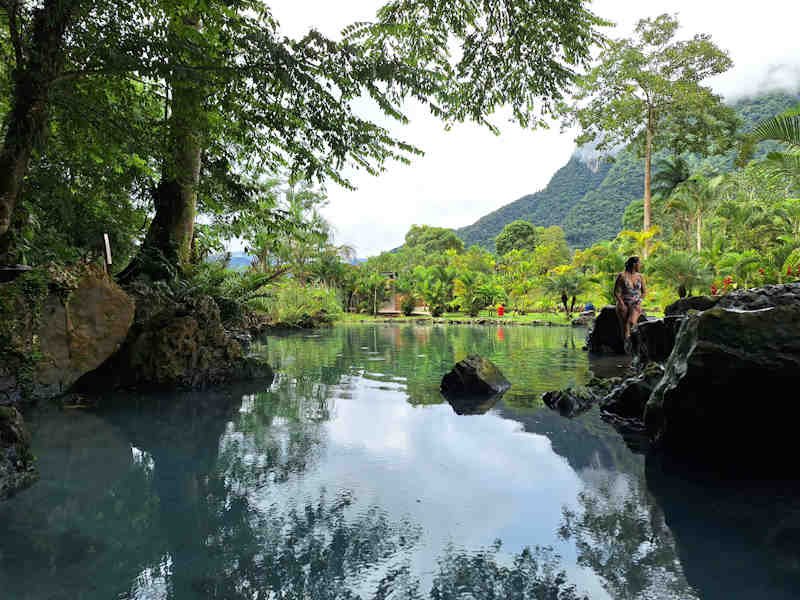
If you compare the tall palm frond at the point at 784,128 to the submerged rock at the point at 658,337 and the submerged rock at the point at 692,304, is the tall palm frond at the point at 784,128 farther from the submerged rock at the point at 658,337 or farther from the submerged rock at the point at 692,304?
the submerged rock at the point at 658,337

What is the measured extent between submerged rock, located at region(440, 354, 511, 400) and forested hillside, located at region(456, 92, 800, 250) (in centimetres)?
5536

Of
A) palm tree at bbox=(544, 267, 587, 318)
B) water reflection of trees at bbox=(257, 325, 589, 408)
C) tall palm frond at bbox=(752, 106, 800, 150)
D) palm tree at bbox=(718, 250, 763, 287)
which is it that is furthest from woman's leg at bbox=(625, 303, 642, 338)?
palm tree at bbox=(544, 267, 587, 318)

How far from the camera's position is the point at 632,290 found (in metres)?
9.41

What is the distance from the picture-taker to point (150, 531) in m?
2.54

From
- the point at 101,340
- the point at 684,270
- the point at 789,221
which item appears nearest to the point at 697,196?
the point at 789,221

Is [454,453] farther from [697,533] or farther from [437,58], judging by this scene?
[437,58]

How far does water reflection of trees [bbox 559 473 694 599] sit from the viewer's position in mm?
2049

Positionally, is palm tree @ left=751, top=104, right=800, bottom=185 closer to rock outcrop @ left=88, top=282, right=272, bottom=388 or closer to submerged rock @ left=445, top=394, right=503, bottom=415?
submerged rock @ left=445, top=394, right=503, bottom=415

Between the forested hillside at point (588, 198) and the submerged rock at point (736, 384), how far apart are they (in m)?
57.1

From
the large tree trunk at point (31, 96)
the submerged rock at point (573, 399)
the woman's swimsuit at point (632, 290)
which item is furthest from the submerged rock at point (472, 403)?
the woman's swimsuit at point (632, 290)

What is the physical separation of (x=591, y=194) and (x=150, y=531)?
267 ft

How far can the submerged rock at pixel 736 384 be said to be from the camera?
11.0 ft

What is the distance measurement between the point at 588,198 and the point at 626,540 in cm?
7997

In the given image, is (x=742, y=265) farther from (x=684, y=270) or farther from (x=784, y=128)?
(x=784, y=128)
